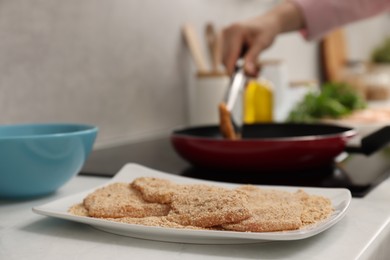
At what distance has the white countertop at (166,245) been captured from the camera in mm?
447

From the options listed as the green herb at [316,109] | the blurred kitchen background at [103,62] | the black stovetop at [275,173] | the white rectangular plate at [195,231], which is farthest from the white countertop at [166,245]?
the green herb at [316,109]

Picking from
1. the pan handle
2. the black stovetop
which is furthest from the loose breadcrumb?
the pan handle

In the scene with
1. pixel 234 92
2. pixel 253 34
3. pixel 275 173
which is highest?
pixel 253 34

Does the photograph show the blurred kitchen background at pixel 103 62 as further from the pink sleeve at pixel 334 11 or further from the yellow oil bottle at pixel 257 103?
the pink sleeve at pixel 334 11

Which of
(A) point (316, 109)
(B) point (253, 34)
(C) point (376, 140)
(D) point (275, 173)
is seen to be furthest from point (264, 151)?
(A) point (316, 109)

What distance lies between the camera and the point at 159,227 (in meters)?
0.46

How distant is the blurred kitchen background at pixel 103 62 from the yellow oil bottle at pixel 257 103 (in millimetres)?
195

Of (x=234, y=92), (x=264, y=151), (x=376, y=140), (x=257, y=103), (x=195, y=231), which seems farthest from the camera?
(x=257, y=103)

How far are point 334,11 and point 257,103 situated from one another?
313 mm

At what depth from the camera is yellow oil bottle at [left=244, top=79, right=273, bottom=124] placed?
1.38m

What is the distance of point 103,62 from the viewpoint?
1.17m

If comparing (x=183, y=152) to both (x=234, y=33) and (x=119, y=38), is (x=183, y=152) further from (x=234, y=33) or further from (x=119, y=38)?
(x=119, y=38)

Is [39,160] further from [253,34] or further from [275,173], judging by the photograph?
[253,34]

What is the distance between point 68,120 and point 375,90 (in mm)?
1676
